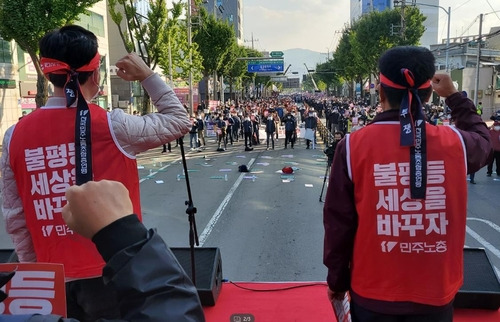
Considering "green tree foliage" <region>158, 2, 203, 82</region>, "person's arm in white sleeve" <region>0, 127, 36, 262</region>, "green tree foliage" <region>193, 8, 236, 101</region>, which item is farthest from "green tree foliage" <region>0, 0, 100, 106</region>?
"green tree foliage" <region>193, 8, 236, 101</region>

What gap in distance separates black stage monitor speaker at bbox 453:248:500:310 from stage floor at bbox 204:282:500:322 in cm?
6

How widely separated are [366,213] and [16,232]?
68.4 inches

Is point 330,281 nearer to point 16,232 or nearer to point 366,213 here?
point 366,213

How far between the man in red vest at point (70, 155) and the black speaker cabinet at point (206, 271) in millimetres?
1796

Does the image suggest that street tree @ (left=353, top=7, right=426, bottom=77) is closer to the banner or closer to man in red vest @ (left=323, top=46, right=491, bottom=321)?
man in red vest @ (left=323, top=46, right=491, bottom=321)

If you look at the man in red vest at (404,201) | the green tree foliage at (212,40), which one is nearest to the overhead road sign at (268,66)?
the green tree foliage at (212,40)

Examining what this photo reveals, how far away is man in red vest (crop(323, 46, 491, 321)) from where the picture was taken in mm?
2143

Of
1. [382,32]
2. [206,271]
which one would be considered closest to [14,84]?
[206,271]

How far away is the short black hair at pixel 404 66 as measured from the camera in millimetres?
2211

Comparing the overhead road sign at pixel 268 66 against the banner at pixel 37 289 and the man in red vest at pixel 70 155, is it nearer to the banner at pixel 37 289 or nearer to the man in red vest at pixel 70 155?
the man in red vest at pixel 70 155

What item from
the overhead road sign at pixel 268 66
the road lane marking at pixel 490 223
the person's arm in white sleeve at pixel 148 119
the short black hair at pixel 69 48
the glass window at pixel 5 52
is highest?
the overhead road sign at pixel 268 66

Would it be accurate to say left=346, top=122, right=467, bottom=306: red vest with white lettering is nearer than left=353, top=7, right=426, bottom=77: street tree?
Yes

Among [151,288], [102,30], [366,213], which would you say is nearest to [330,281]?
[366,213]

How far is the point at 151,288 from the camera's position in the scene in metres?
1.07
